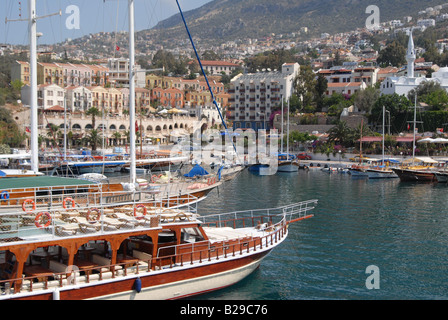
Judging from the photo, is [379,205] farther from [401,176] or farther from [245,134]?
[245,134]

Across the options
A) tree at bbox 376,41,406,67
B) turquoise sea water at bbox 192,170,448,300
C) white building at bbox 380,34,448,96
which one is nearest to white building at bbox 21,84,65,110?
turquoise sea water at bbox 192,170,448,300

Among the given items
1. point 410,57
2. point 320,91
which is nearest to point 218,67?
point 320,91

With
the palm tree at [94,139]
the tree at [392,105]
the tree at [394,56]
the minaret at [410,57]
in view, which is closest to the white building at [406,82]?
the minaret at [410,57]

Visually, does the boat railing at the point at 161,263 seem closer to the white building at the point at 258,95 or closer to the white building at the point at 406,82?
the white building at the point at 406,82

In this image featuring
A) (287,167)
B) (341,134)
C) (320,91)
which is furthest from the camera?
(320,91)

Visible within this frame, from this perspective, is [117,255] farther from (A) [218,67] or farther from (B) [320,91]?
(A) [218,67]

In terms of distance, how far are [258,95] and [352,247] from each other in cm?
8054

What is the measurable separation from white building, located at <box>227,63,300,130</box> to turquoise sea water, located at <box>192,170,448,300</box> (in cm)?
5676

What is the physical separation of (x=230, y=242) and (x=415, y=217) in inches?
757

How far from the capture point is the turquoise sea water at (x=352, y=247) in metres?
18.7

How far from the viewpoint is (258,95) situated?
10331 cm

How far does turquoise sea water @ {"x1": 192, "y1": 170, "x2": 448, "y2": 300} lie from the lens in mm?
18734

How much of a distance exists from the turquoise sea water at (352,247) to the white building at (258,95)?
5676cm
